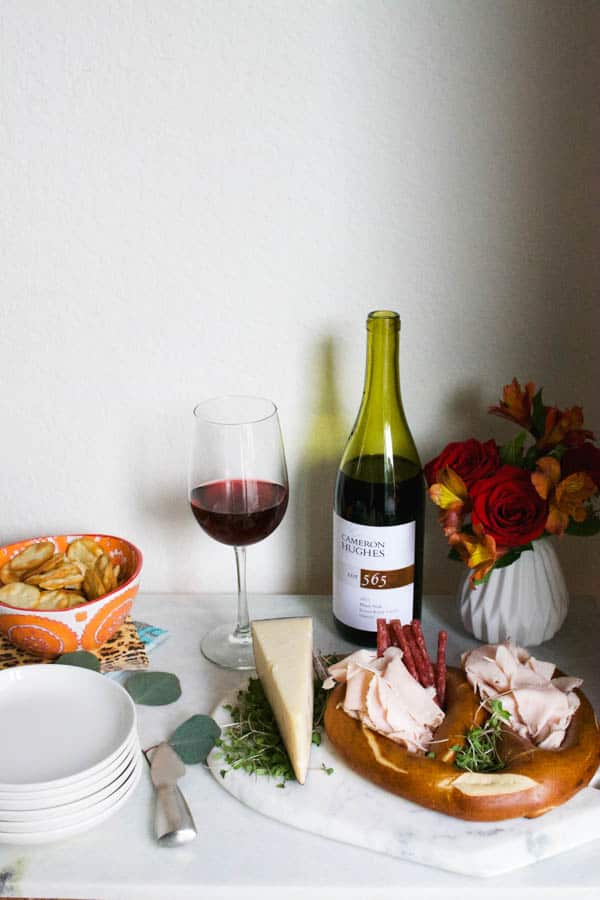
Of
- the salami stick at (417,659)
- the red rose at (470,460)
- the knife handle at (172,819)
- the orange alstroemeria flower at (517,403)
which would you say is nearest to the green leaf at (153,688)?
the knife handle at (172,819)

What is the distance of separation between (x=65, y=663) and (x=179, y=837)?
26 centimetres

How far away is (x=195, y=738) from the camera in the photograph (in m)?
0.80

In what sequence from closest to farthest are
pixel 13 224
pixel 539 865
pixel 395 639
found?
pixel 539 865
pixel 395 639
pixel 13 224

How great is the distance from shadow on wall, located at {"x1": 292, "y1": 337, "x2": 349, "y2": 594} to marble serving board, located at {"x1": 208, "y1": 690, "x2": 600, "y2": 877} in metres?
0.38

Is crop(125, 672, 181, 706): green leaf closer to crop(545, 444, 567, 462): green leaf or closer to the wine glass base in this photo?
the wine glass base

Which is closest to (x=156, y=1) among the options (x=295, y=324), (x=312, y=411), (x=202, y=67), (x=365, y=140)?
(x=202, y=67)

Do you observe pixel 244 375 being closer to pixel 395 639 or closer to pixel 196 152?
pixel 196 152

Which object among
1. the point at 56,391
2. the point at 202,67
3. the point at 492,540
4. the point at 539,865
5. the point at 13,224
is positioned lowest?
the point at 539,865

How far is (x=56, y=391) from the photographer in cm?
104

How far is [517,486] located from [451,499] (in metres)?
0.07

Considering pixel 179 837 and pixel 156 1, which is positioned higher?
pixel 156 1

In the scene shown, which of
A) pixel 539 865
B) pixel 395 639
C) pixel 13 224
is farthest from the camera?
pixel 13 224

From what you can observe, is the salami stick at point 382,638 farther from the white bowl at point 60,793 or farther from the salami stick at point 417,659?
the white bowl at point 60,793

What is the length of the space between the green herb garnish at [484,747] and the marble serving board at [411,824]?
0.04 meters
